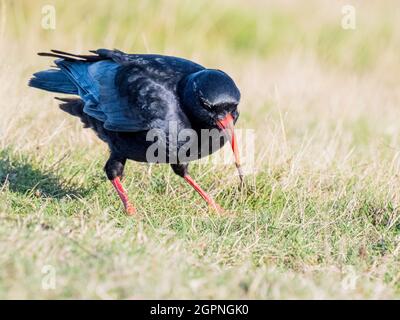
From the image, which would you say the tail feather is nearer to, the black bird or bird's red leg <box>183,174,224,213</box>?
the black bird

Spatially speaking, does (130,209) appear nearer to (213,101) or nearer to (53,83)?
(213,101)

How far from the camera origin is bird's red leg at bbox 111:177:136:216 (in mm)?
5277

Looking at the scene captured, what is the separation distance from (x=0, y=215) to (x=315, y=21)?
857cm

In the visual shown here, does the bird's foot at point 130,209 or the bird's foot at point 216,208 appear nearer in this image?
the bird's foot at point 130,209

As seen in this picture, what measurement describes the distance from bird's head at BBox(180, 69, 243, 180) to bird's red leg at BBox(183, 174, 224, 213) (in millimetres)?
396

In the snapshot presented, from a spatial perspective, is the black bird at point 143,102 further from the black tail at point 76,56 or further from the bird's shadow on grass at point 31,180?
the bird's shadow on grass at point 31,180

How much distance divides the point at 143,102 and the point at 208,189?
34.5 inches

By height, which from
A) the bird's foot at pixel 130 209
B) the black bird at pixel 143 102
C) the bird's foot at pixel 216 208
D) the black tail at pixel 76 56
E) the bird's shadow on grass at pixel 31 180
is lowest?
the bird's foot at pixel 216 208

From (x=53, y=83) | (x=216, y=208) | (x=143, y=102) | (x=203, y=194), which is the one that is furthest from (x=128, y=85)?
(x=216, y=208)

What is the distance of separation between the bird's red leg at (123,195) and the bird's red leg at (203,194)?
1.67 feet

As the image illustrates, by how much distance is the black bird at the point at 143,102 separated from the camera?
5.18 metres

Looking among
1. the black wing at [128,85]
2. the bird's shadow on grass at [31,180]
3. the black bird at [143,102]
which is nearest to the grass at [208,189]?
the bird's shadow on grass at [31,180]

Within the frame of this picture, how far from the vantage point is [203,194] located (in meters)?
5.67

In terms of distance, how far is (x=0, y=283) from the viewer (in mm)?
3490
